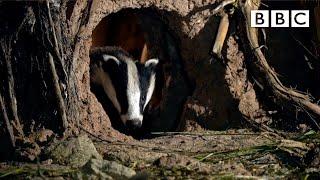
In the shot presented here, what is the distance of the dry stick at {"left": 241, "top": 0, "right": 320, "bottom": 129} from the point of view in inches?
247

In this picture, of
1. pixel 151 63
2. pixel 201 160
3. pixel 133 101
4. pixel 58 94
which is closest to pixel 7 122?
pixel 58 94

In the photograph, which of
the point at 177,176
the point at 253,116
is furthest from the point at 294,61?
the point at 177,176

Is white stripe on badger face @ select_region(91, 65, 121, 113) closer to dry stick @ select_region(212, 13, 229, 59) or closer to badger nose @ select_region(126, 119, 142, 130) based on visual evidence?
badger nose @ select_region(126, 119, 142, 130)

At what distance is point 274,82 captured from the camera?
21.0 feet

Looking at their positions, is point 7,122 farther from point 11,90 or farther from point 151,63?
point 151,63

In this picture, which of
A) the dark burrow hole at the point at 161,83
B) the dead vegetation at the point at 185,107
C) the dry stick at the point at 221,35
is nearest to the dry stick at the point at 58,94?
the dead vegetation at the point at 185,107

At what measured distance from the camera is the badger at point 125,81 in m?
7.55

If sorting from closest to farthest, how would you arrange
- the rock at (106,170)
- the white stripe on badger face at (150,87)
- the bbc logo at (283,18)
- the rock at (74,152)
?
the rock at (106,170)
the rock at (74,152)
the bbc logo at (283,18)
the white stripe on badger face at (150,87)

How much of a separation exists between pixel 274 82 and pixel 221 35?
681mm

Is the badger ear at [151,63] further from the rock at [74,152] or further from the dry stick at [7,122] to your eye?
the rock at [74,152]

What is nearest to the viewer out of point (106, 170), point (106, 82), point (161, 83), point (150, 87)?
point (106, 170)

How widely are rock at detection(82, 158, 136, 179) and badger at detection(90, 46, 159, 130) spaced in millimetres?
2954

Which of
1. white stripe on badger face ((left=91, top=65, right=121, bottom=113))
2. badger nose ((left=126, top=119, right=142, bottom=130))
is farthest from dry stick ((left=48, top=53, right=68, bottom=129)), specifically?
white stripe on badger face ((left=91, top=65, right=121, bottom=113))

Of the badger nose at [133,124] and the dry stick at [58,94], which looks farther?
the badger nose at [133,124]
